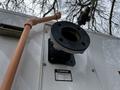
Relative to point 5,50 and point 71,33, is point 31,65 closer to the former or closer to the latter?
point 5,50

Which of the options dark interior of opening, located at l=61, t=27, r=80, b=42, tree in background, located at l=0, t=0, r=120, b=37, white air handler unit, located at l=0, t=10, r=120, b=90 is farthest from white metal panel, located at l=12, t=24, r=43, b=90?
tree in background, located at l=0, t=0, r=120, b=37

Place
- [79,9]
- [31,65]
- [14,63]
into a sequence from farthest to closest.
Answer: [79,9]
[31,65]
[14,63]

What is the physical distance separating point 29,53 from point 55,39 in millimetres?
173

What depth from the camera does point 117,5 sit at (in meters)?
4.05

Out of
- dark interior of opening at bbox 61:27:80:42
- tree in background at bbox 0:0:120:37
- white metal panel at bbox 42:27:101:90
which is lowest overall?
white metal panel at bbox 42:27:101:90

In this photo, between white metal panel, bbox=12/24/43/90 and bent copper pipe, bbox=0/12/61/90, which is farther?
white metal panel, bbox=12/24/43/90

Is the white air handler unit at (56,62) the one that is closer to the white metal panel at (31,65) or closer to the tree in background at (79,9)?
the white metal panel at (31,65)

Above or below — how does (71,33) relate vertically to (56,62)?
above

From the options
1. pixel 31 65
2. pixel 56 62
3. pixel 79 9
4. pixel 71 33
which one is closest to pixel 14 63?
pixel 31 65

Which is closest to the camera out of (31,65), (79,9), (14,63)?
(14,63)

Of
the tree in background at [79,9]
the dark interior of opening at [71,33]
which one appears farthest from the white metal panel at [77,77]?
the tree in background at [79,9]

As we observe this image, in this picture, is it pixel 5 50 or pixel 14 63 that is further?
pixel 5 50

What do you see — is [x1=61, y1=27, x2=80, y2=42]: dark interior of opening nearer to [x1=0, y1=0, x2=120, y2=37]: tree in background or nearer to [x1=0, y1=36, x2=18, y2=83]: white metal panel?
[x1=0, y1=36, x2=18, y2=83]: white metal panel

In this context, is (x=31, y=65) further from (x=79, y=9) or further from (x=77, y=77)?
(x=79, y=9)
